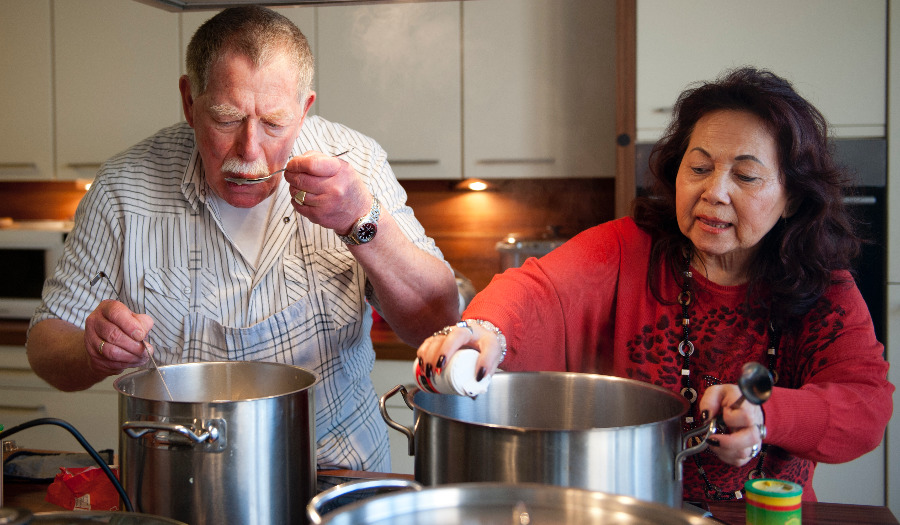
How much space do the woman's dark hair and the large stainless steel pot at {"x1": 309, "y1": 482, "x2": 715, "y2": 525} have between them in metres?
0.75

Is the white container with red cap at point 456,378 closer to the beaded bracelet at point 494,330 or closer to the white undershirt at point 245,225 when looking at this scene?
the beaded bracelet at point 494,330

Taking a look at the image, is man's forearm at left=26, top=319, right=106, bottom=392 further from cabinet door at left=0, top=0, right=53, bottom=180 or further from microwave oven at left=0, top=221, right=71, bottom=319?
cabinet door at left=0, top=0, right=53, bottom=180

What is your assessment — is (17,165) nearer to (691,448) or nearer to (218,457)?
(218,457)

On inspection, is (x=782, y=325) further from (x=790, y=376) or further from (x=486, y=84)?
(x=486, y=84)

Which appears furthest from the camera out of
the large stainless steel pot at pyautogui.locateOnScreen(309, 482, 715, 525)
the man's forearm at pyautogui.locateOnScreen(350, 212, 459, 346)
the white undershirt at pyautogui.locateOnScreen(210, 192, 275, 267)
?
the white undershirt at pyautogui.locateOnScreen(210, 192, 275, 267)

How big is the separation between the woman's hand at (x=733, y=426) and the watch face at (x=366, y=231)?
507 millimetres

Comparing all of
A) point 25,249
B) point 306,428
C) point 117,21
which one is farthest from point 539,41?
point 306,428

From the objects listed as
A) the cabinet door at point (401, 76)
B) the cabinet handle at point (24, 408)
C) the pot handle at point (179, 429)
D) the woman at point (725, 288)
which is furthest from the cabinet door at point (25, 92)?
the pot handle at point (179, 429)

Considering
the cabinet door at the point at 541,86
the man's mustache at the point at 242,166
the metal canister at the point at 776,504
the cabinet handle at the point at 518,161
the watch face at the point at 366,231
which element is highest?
the cabinet door at the point at 541,86

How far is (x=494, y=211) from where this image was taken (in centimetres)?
297

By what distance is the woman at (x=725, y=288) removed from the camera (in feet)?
3.72

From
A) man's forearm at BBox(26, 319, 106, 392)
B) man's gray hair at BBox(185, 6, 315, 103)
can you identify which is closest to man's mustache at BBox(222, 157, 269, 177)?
man's gray hair at BBox(185, 6, 315, 103)

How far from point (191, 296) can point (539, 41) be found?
1717mm

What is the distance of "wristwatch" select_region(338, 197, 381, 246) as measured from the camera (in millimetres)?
1071
